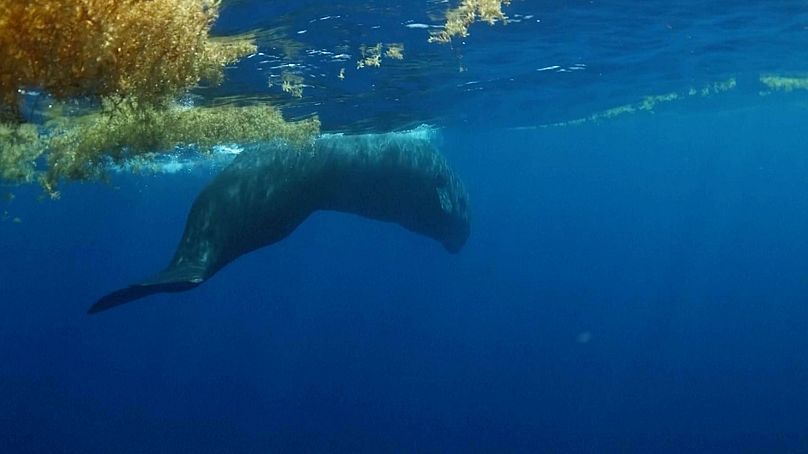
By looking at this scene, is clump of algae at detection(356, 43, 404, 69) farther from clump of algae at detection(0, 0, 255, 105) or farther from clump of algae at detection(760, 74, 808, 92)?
clump of algae at detection(760, 74, 808, 92)

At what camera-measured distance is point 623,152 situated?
8444cm

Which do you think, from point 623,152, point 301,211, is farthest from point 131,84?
point 623,152

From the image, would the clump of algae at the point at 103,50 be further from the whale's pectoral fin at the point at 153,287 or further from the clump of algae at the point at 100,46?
the whale's pectoral fin at the point at 153,287

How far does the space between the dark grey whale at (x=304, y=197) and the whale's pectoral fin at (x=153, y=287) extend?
0.01 meters

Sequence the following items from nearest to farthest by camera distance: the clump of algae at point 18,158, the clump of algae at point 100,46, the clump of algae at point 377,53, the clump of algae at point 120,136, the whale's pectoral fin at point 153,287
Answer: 1. the clump of algae at point 100,46
2. the clump of algae at point 120,136
3. the whale's pectoral fin at point 153,287
4. the clump of algae at point 18,158
5. the clump of algae at point 377,53

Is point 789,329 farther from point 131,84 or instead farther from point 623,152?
point 131,84

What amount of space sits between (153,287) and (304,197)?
6.14m

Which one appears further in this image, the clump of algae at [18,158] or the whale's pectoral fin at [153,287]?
the clump of algae at [18,158]

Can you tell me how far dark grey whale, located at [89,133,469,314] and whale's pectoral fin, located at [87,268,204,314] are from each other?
15 mm

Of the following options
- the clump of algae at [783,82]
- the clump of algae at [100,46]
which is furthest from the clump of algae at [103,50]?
the clump of algae at [783,82]

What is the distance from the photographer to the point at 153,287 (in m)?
9.48

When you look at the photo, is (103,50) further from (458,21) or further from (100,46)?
(458,21)

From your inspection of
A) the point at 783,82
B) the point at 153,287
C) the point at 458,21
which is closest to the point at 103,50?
the point at 153,287

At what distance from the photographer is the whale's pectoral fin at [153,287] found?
896 centimetres
